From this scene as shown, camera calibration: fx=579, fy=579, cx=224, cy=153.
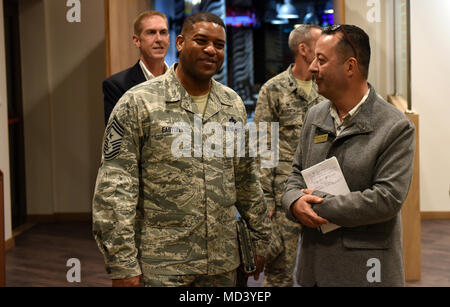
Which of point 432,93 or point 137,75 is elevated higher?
point 137,75

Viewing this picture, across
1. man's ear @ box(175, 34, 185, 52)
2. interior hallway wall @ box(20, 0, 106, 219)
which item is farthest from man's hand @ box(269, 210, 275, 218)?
interior hallway wall @ box(20, 0, 106, 219)

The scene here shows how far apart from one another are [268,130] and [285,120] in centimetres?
12

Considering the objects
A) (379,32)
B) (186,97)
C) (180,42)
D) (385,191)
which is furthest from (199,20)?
(379,32)

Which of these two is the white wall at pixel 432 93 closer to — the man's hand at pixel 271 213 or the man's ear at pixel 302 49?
the man's ear at pixel 302 49

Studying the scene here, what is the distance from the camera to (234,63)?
43.9ft

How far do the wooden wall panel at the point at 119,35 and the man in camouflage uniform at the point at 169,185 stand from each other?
2.26m

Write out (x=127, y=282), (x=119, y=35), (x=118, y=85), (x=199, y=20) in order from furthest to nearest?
(x=119, y=35) → (x=118, y=85) → (x=199, y=20) → (x=127, y=282)

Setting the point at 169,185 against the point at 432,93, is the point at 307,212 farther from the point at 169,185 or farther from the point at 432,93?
the point at 432,93

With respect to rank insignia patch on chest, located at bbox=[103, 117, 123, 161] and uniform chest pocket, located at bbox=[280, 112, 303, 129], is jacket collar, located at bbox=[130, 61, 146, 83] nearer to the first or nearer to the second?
uniform chest pocket, located at bbox=[280, 112, 303, 129]

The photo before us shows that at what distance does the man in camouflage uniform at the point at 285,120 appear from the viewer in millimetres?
3477

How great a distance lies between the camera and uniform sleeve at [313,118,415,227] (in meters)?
1.97

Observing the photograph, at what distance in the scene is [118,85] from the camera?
2.99 meters
